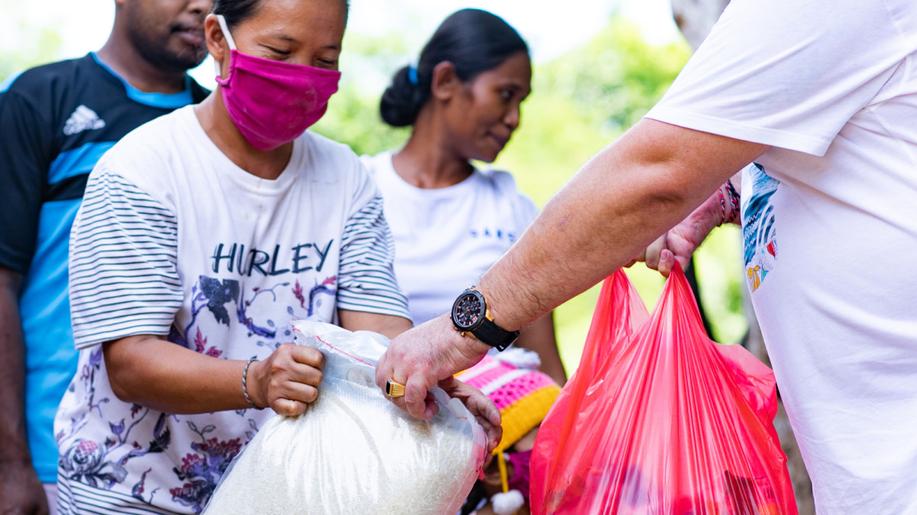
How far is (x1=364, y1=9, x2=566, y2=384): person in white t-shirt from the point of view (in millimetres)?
3303

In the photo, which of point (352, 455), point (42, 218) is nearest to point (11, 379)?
point (42, 218)

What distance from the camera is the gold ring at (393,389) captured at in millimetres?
1799

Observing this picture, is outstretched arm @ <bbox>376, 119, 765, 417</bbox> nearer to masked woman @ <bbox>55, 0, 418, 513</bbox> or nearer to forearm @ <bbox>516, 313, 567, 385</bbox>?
masked woman @ <bbox>55, 0, 418, 513</bbox>

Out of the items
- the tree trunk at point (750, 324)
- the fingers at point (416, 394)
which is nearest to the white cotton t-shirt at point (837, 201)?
the fingers at point (416, 394)

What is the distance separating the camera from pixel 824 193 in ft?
5.61

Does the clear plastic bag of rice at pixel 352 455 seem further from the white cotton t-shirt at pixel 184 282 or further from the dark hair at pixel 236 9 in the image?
the dark hair at pixel 236 9

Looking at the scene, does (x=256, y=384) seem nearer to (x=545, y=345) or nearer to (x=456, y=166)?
(x=545, y=345)

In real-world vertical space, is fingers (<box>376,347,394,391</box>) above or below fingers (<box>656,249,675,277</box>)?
below

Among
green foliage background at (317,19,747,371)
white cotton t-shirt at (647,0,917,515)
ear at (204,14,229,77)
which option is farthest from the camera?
green foliage background at (317,19,747,371)

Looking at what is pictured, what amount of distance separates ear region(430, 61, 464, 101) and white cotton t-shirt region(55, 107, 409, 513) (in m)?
A: 1.46

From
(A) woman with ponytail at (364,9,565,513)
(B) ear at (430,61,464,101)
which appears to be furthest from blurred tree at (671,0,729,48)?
(B) ear at (430,61,464,101)

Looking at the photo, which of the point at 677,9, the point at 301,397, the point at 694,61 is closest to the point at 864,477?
the point at 694,61

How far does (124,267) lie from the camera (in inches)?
77.9

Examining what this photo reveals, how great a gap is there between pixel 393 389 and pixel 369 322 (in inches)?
19.2
